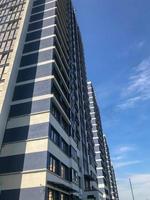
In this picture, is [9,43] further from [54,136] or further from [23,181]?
[23,181]

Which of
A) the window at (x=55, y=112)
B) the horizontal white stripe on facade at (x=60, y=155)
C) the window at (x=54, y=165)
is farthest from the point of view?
the window at (x=55, y=112)

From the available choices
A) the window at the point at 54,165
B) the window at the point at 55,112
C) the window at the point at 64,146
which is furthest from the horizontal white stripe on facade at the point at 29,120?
the window at the point at 64,146

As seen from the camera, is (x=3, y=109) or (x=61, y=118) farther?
(x=61, y=118)

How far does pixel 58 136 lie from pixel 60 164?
4.19 meters

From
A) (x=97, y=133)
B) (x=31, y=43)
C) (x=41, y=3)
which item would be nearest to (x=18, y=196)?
(x=31, y=43)

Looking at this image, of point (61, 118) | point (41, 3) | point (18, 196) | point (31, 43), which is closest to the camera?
point (18, 196)

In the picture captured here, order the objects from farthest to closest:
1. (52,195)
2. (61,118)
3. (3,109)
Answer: (61,118), (3,109), (52,195)

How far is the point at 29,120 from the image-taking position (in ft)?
105

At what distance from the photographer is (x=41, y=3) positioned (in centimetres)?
5016

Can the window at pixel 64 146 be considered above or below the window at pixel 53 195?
above

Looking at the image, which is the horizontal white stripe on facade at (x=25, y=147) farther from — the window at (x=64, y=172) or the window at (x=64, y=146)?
the window at (x=64, y=146)

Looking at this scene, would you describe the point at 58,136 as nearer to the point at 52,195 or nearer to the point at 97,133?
the point at 52,195

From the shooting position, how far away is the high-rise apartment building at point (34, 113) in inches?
1073

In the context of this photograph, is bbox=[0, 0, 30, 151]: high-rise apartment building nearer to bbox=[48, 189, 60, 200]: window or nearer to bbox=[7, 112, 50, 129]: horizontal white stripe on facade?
bbox=[7, 112, 50, 129]: horizontal white stripe on facade
